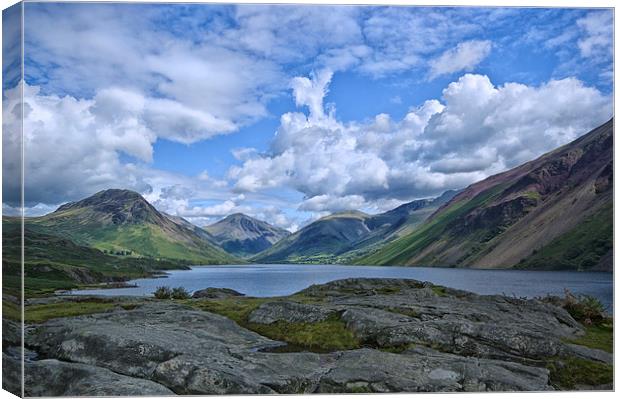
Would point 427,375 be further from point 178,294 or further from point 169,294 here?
point 178,294

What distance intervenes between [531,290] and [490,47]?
249 ft

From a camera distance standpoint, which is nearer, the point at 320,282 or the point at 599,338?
the point at 599,338

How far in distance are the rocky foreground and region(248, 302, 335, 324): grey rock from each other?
3.7 inches

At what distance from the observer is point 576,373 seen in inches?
992

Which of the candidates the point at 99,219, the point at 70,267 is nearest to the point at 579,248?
the point at 70,267

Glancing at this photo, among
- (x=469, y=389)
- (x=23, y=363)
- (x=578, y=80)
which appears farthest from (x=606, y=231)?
(x=23, y=363)

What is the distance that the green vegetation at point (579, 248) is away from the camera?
552 feet

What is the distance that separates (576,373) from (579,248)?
173m

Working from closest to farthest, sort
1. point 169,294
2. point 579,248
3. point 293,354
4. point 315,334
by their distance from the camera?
point 293,354 → point 315,334 → point 169,294 → point 579,248

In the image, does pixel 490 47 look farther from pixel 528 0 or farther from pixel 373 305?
pixel 373 305

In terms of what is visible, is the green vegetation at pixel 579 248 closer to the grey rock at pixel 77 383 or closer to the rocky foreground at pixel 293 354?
the rocky foreground at pixel 293 354

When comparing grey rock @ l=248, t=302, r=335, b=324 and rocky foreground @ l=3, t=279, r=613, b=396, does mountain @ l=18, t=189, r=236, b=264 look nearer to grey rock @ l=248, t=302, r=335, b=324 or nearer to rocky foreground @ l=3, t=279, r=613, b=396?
rocky foreground @ l=3, t=279, r=613, b=396

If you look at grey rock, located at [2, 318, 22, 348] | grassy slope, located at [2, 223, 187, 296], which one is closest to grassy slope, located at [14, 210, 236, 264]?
grassy slope, located at [2, 223, 187, 296]

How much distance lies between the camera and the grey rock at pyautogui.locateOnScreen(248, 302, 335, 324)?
1329 inches
